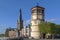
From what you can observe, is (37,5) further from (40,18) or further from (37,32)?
(37,32)

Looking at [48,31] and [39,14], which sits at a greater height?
[39,14]

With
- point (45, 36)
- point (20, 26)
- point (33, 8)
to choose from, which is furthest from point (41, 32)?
point (20, 26)

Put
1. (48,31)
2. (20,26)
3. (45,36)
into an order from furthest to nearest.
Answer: (20,26) → (45,36) → (48,31)

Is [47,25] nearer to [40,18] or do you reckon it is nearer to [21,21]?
[40,18]

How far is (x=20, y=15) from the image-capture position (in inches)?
5032

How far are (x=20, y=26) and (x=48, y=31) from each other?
199ft

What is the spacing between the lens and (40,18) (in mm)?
72875

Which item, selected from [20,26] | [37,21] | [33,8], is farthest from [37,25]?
[20,26]

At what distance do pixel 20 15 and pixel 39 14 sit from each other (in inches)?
2199

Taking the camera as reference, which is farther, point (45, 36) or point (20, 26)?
point (20, 26)

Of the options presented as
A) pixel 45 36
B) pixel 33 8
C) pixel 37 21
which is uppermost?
pixel 33 8

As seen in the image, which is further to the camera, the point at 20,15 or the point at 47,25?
the point at 20,15

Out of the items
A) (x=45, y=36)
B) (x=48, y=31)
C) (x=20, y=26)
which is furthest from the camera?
(x=20, y=26)

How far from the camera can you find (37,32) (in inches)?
2921
